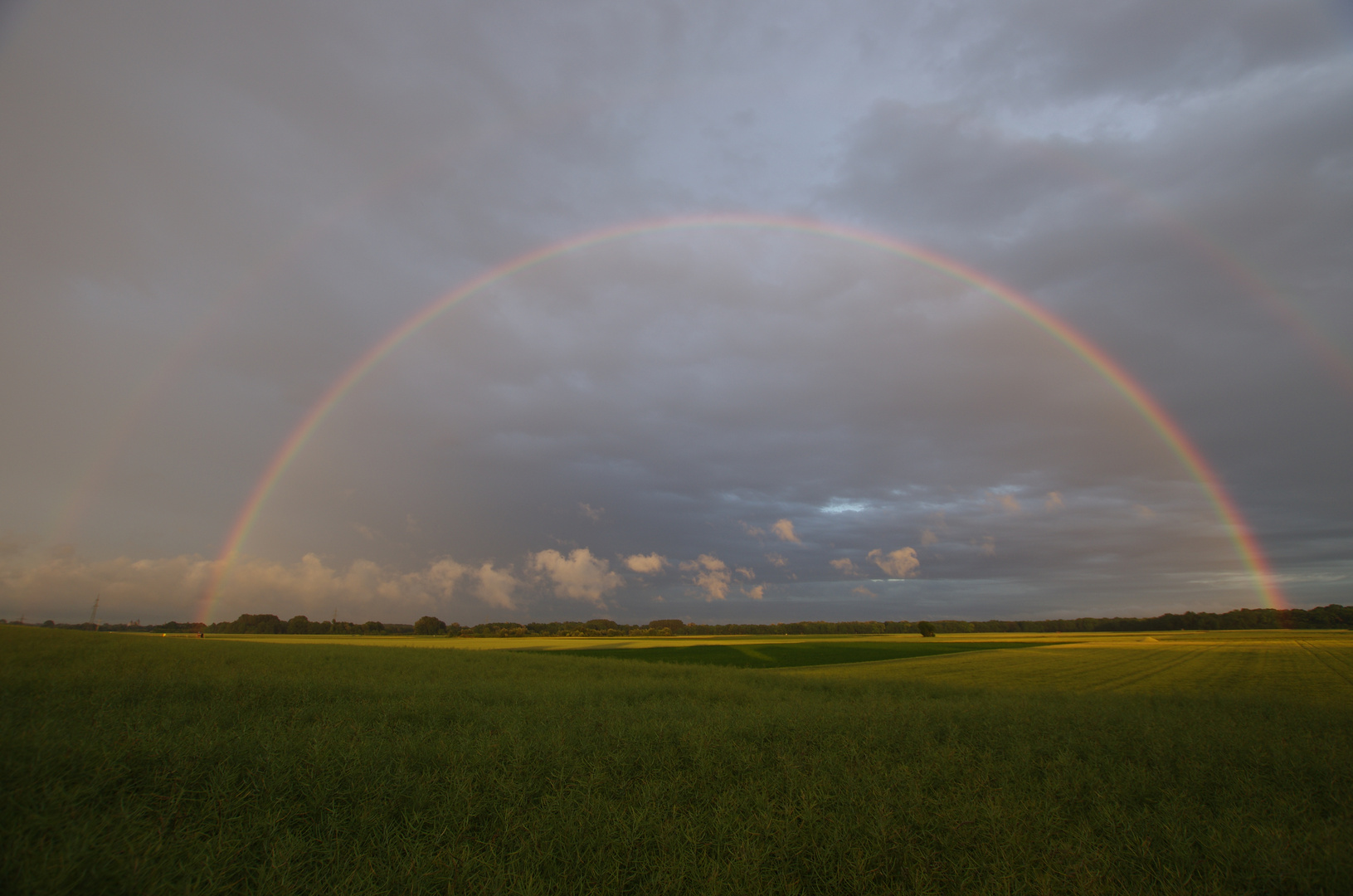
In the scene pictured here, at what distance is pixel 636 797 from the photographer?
30.7ft

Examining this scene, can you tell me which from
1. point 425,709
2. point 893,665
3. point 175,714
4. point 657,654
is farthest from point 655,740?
point 657,654

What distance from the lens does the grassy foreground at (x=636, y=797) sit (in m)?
6.70

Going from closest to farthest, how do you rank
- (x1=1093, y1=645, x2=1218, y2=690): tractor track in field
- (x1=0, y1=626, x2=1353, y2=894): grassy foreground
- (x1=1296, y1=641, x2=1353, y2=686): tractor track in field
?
1. (x1=0, y1=626, x2=1353, y2=894): grassy foreground
2. (x1=1093, y1=645, x2=1218, y2=690): tractor track in field
3. (x1=1296, y1=641, x2=1353, y2=686): tractor track in field

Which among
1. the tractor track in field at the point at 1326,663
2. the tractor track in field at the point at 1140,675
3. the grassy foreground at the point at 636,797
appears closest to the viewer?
the grassy foreground at the point at 636,797

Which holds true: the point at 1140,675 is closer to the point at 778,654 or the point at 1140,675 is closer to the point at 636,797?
the point at 778,654

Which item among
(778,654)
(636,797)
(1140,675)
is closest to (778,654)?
(778,654)

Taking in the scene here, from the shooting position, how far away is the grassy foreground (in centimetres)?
670

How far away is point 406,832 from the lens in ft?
26.0

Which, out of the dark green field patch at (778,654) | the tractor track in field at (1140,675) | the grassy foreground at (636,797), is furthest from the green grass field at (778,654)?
the grassy foreground at (636,797)

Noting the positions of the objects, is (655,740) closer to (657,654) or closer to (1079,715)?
(1079,715)

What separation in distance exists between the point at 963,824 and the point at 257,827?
984cm

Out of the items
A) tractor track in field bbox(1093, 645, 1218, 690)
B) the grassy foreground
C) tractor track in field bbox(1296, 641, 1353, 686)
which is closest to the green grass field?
tractor track in field bbox(1093, 645, 1218, 690)

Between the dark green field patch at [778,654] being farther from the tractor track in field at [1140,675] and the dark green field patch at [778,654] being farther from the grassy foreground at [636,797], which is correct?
the grassy foreground at [636,797]

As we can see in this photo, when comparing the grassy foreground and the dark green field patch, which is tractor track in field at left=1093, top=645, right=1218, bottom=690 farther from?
the dark green field patch
